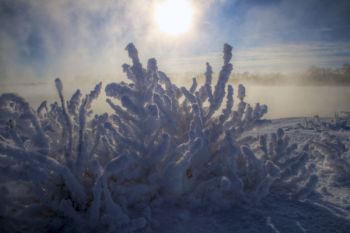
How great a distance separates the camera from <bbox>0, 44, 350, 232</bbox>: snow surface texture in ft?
6.50

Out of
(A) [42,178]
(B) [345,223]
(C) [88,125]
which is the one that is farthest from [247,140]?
(A) [42,178]

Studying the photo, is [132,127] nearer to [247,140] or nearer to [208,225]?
[208,225]

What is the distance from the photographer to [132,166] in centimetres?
238

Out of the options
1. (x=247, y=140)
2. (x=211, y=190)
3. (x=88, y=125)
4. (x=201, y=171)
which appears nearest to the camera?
(x=211, y=190)

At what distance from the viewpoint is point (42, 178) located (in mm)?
1922

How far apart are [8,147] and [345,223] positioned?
2.36m

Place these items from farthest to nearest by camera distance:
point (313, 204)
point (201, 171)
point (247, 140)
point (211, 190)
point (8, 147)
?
1. point (247, 140)
2. point (201, 171)
3. point (313, 204)
4. point (211, 190)
5. point (8, 147)

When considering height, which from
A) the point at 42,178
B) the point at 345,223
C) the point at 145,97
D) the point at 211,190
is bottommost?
the point at 345,223

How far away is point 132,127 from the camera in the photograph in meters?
2.49

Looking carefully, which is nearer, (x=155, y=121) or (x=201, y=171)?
(x=155, y=121)

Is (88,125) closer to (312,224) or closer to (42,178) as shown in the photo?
(42,178)

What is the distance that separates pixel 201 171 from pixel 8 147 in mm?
1530

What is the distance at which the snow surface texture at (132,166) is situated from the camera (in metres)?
1.98

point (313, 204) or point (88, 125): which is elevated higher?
point (88, 125)
